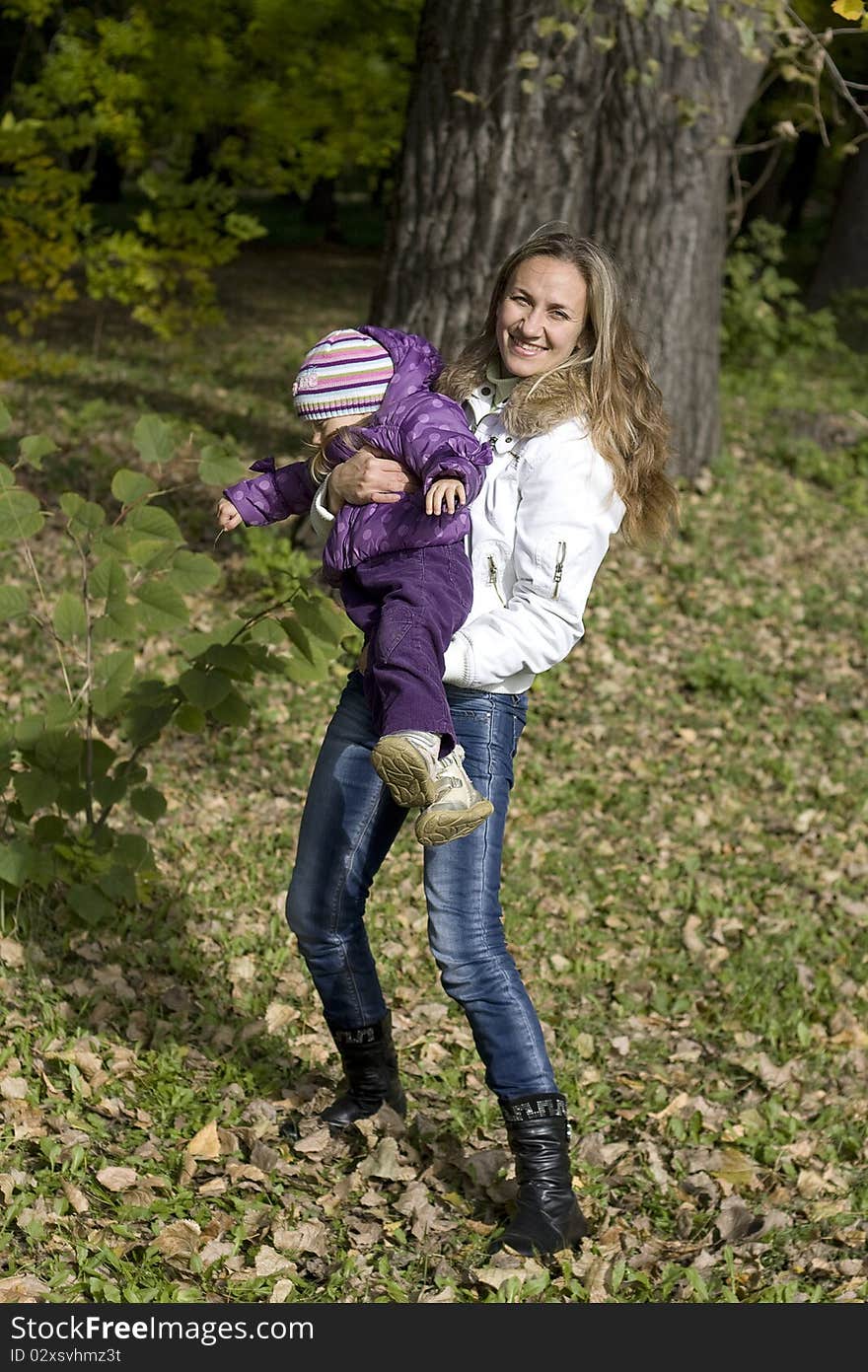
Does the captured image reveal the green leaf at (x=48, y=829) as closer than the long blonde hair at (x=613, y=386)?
No

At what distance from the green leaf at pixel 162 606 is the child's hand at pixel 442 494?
1.29 metres

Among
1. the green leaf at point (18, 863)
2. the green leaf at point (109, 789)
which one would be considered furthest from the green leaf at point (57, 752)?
the green leaf at point (18, 863)

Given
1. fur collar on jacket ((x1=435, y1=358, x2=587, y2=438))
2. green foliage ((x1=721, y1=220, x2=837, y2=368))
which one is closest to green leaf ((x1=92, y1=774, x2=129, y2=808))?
fur collar on jacket ((x1=435, y1=358, x2=587, y2=438))

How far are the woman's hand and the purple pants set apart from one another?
128 millimetres

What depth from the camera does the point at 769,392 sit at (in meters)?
12.3

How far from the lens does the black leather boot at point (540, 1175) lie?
3.18 meters

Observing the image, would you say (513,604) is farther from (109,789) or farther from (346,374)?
(109,789)

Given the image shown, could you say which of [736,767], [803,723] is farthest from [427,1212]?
[803,723]

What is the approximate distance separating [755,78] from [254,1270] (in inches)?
332

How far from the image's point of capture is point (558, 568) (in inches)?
113

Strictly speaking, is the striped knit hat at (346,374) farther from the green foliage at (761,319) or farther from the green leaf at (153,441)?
the green foliage at (761,319)

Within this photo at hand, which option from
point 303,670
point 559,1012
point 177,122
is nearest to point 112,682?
point 303,670

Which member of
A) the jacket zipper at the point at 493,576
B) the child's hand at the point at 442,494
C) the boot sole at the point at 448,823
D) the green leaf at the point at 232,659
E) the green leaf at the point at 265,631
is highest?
the child's hand at the point at 442,494

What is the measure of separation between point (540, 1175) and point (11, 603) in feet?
6.93
